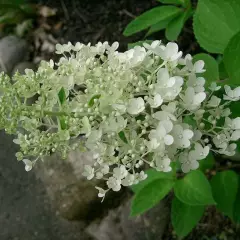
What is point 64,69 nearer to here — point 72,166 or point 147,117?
point 147,117

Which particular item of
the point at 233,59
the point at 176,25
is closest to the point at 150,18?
the point at 176,25

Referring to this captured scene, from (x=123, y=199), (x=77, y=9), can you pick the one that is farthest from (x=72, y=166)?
(x=77, y=9)

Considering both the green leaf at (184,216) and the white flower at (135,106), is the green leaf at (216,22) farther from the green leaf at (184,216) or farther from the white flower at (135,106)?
the green leaf at (184,216)

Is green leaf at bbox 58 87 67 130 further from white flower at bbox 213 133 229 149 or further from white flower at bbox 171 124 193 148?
white flower at bbox 213 133 229 149

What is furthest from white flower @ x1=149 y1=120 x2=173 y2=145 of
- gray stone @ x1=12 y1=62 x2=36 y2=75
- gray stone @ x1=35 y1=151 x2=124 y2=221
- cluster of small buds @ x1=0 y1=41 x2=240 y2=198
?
gray stone @ x1=12 y1=62 x2=36 y2=75

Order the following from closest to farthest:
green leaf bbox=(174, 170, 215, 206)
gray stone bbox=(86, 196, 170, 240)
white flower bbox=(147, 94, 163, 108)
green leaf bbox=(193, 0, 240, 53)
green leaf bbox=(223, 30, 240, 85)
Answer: white flower bbox=(147, 94, 163, 108), green leaf bbox=(223, 30, 240, 85), green leaf bbox=(193, 0, 240, 53), green leaf bbox=(174, 170, 215, 206), gray stone bbox=(86, 196, 170, 240)

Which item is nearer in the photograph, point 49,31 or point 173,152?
point 173,152

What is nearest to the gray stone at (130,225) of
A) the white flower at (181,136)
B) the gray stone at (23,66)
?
the gray stone at (23,66)
